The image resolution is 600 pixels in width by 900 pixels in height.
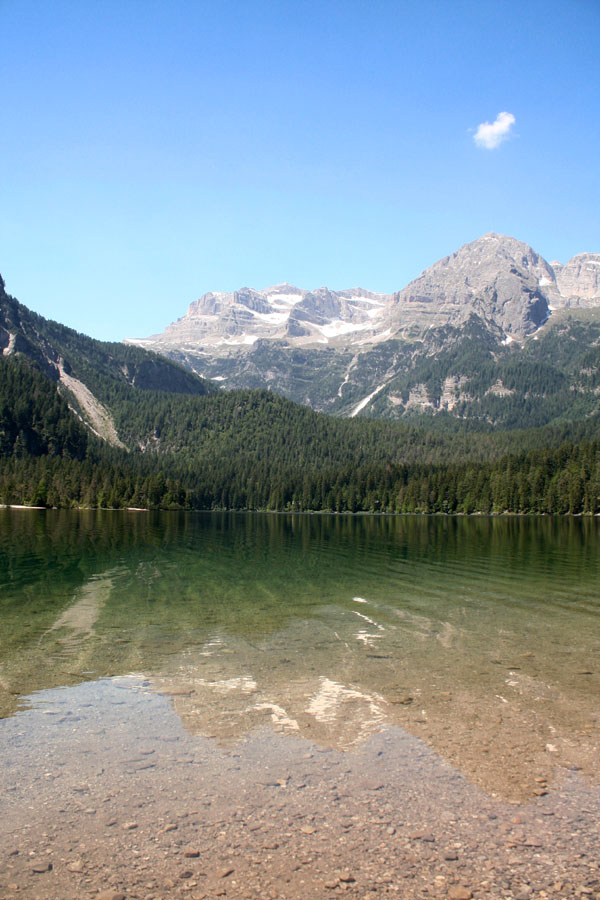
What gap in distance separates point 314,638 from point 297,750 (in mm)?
12456

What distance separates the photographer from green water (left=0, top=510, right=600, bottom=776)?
17.9m

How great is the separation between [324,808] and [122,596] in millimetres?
29024

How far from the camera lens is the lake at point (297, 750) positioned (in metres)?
9.68

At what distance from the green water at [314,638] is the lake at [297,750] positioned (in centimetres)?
15

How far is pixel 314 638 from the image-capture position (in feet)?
87.7

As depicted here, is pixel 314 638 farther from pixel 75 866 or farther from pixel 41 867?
pixel 41 867

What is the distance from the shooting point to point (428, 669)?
72.1 feet

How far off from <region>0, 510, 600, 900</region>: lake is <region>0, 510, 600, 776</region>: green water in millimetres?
148

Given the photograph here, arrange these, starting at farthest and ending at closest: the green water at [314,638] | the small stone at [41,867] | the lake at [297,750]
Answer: the green water at [314,638]
the lake at [297,750]
the small stone at [41,867]

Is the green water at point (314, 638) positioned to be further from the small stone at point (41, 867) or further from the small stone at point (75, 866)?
the small stone at point (41, 867)

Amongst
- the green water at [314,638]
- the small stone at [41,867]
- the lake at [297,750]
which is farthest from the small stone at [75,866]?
the green water at [314,638]

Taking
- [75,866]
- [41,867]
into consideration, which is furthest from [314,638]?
[41,867]

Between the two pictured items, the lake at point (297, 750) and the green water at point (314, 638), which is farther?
the green water at point (314, 638)

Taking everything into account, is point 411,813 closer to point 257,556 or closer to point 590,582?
point 590,582
